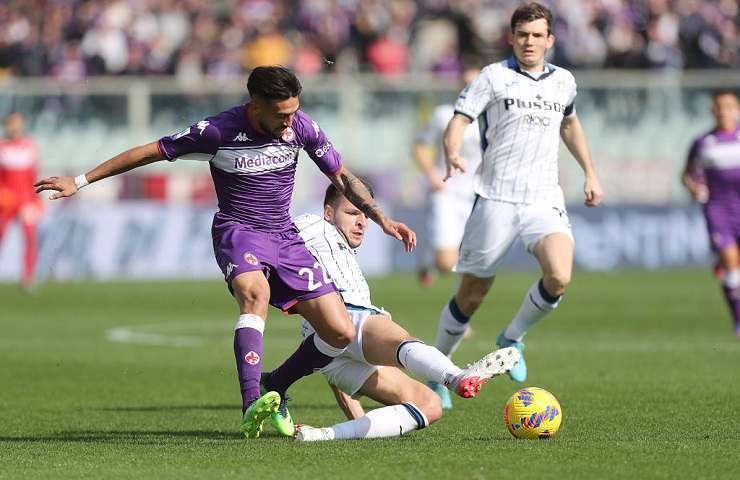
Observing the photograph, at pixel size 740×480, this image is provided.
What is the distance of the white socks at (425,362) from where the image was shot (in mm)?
7823

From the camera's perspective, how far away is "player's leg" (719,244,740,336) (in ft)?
50.0

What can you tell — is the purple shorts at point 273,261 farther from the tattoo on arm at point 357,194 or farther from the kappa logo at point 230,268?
the tattoo on arm at point 357,194

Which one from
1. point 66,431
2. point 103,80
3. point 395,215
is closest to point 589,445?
point 66,431

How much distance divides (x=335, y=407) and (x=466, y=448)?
2.63 metres

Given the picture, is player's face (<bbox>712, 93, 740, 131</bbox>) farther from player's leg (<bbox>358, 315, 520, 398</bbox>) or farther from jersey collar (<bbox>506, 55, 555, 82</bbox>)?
player's leg (<bbox>358, 315, 520, 398</bbox>)

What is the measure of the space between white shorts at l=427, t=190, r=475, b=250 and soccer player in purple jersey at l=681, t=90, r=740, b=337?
7.83ft

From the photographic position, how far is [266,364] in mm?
12750

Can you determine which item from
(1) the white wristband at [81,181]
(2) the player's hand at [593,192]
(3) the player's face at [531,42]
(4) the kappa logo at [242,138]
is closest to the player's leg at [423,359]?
(4) the kappa logo at [242,138]

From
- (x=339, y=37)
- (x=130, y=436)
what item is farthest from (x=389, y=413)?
(x=339, y=37)

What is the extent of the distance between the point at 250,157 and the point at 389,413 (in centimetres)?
162

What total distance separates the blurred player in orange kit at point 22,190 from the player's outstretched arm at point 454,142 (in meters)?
13.3

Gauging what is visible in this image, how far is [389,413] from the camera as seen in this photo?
26.6 feet

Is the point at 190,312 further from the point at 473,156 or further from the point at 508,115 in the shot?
the point at 508,115

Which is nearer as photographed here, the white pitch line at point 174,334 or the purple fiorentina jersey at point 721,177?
the white pitch line at point 174,334
